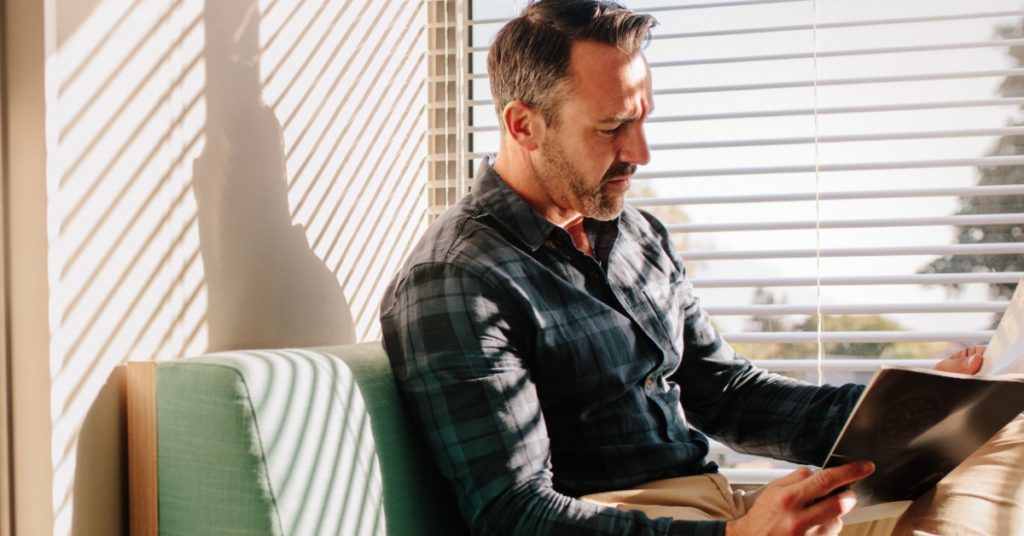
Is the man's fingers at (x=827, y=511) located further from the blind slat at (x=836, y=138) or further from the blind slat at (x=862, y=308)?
the blind slat at (x=836, y=138)

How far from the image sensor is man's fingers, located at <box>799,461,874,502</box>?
1.23 m

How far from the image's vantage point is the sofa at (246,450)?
1.08 metres

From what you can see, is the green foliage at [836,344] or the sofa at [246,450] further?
the green foliage at [836,344]

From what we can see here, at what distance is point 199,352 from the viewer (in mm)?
1259

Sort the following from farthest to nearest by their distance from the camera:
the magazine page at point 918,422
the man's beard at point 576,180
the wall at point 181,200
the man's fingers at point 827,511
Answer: the man's beard at point 576,180 → the man's fingers at point 827,511 → the magazine page at point 918,422 → the wall at point 181,200

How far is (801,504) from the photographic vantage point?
124cm

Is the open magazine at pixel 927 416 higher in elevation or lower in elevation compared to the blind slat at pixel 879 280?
lower

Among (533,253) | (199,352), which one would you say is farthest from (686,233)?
(199,352)

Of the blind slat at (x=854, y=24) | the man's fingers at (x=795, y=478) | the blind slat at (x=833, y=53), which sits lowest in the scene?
the man's fingers at (x=795, y=478)

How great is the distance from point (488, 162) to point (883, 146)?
3.03ft

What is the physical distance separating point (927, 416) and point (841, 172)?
99 centimetres

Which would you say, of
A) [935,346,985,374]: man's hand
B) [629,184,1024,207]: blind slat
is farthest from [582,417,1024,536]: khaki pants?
[629,184,1024,207]: blind slat

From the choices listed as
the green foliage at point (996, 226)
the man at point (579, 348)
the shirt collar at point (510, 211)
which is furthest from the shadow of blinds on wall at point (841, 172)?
the shirt collar at point (510, 211)

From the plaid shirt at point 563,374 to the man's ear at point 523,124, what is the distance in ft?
0.26
